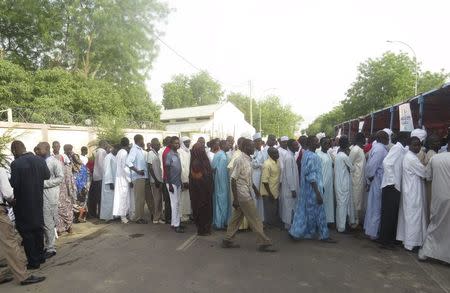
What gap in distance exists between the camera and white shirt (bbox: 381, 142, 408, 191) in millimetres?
6277

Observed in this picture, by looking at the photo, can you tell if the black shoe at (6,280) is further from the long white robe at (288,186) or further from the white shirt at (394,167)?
the white shirt at (394,167)

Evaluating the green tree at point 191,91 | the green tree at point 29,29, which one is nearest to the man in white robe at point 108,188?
the green tree at point 29,29

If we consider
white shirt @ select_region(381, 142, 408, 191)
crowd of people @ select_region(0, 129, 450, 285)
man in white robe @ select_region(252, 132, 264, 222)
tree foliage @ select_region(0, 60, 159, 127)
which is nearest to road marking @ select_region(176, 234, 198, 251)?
crowd of people @ select_region(0, 129, 450, 285)

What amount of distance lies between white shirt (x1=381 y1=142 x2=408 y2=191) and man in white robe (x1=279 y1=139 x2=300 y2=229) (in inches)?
65.8

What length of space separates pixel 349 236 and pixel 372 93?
2716 centimetres

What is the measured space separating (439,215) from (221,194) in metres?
3.93

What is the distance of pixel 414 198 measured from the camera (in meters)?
6.07

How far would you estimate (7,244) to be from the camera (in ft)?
15.9

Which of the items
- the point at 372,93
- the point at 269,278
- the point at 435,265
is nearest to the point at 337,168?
the point at 435,265

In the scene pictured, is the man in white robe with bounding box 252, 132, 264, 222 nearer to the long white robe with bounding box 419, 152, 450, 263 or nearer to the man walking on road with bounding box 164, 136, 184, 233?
the man walking on road with bounding box 164, 136, 184, 233

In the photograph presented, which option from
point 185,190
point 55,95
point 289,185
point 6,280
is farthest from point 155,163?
point 55,95

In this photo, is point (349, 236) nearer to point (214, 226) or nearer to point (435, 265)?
point (435, 265)

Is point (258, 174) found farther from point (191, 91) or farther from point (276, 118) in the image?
point (191, 91)

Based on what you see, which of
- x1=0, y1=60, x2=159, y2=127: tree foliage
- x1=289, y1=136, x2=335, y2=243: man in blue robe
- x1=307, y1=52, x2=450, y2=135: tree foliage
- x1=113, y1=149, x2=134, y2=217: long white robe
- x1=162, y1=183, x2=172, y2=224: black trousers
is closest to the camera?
x1=289, y1=136, x2=335, y2=243: man in blue robe
